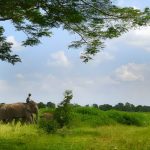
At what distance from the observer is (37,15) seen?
58.9ft

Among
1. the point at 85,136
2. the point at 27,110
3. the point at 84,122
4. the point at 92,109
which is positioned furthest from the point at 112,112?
the point at 85,136

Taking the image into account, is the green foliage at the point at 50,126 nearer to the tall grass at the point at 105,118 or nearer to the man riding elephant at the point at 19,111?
the man riding elephant at the point at 19,111

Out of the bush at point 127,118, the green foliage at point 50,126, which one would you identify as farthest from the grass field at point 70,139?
the bush at point 127,118

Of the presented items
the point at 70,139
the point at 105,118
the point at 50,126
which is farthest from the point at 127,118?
the point at 70,139

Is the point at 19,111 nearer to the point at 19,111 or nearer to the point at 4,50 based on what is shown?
the point at 19,111

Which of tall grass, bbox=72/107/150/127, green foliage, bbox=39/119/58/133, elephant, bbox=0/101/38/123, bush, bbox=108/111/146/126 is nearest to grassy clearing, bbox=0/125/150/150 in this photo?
green foliage, bbox=39/119/58/133

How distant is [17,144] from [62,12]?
4.20 m

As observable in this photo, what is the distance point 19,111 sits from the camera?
2778cm

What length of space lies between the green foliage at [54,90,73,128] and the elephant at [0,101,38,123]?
4.14 meters

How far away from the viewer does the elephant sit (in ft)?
89.5

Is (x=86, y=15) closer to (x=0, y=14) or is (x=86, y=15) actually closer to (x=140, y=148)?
(x=0, y=14)

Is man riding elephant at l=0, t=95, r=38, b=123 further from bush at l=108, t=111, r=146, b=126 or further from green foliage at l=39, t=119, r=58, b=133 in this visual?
green foliage at l=39, t=119, r=58, b=133

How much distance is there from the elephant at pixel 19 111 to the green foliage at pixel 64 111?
13.6 ft

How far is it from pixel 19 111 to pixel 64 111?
204 inches
